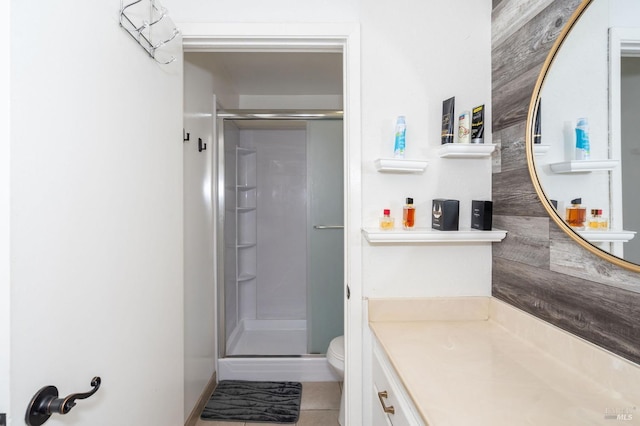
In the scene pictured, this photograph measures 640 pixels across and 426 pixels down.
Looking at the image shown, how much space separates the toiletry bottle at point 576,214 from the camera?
981 mm

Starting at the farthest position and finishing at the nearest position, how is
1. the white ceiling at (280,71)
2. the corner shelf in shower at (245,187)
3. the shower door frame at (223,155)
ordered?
the corner shelf in shower at (245,187)
the shower door frame at (223,155)
the white ceiling at (280,71)

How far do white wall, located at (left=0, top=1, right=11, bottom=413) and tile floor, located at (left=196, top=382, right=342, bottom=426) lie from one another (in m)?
1.65

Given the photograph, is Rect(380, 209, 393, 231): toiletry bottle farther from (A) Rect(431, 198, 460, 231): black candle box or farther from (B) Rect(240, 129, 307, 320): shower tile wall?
(B) Rect(240, 129, 307, 320): shower tile wall

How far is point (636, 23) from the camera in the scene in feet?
2.76

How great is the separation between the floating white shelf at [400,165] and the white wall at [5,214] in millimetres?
1104

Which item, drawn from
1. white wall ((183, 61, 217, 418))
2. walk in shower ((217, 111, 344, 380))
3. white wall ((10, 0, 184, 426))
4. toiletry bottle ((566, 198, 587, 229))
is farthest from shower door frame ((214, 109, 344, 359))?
toiletry bottle ((566, 198, 587, 229))

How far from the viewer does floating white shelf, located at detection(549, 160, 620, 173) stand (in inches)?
35.3

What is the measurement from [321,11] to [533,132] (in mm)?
988

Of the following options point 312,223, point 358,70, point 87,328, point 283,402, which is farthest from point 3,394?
point 312,223

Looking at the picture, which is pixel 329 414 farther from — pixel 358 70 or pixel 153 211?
pixel 358 70

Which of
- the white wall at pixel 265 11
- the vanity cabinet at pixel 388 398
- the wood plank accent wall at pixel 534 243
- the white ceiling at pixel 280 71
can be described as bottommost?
the vanity cabinet at pixel 388 398

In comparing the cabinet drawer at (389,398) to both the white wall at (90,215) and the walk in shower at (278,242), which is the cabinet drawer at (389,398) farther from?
the walk in shower at (278,242)

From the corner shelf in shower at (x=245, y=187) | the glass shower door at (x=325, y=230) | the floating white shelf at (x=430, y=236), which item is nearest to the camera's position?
the floating white shelf at (x=430, y=236)

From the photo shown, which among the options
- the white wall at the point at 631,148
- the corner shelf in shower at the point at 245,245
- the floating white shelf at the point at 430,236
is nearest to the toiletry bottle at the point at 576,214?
the white wall at the point at 631,148
